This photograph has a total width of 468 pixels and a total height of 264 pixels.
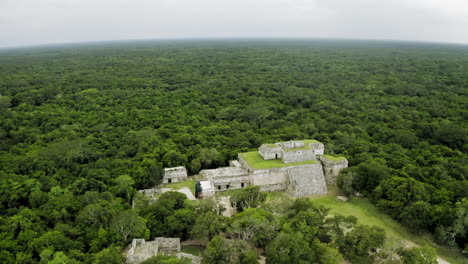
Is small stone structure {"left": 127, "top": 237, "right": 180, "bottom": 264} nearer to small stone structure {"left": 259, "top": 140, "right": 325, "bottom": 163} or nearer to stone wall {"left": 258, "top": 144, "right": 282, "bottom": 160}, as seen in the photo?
stone wall {"left": 258, "top": 144, "right": 282, "bottom": 160}

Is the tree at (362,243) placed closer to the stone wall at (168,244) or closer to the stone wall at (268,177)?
the stone wall at (268,177)

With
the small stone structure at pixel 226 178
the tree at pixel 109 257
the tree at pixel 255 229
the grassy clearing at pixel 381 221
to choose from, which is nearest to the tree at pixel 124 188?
the small stone structure at pixel 226 178

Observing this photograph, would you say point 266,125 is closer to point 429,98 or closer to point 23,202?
point 23,202

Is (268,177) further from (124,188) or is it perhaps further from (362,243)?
(124,188)

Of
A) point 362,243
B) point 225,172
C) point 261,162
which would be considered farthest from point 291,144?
point 362,243

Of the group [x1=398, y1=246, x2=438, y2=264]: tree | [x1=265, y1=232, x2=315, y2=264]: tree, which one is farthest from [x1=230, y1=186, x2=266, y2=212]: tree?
[x1=398, y1=246, x2=438, y2=264]: tree

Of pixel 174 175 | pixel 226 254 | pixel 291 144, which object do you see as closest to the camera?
pixel 226 254

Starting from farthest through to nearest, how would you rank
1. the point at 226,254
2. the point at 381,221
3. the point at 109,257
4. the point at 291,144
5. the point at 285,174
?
1. the point at 291,144
2. the point at 285,174
3. the point at 381,221
4. the point at 226,254
5. the point at 109,257
